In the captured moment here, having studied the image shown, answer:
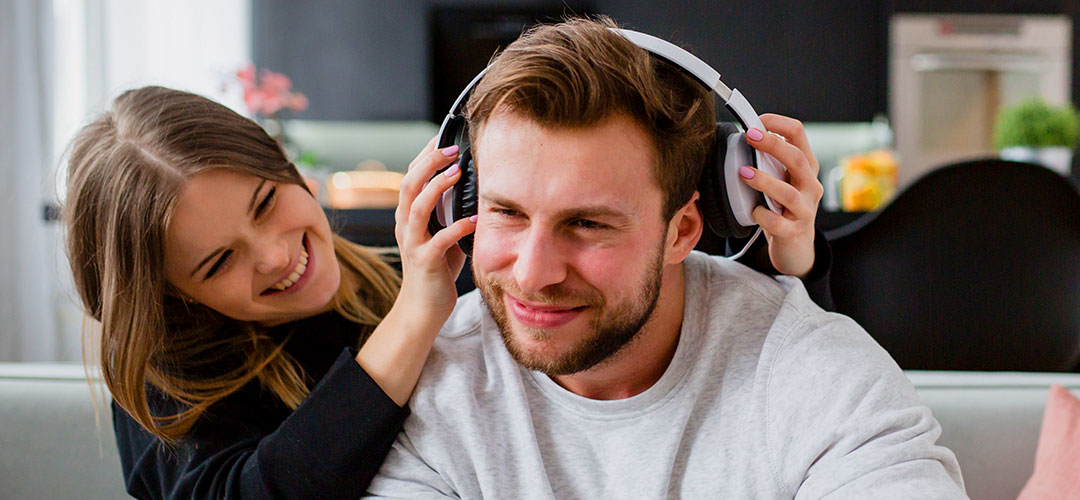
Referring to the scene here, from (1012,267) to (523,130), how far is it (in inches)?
47.3

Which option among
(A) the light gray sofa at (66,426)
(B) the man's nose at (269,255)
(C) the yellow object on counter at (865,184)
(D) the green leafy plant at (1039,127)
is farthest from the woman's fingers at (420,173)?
(D) the green leafy plant at (1039,127)

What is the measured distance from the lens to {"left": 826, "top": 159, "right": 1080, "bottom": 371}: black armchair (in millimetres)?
1640

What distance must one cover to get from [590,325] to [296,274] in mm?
492

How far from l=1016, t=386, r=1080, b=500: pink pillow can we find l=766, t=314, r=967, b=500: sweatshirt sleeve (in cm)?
29

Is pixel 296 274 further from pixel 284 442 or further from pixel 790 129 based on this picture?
pixel 790 129

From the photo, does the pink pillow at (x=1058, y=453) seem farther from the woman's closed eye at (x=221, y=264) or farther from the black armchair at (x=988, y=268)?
the woman's closed eye at (x=221, y=264)

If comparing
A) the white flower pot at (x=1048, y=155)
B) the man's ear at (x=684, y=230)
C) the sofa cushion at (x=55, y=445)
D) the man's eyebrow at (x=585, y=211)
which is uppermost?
the man's eyebrow at (x=585, y=211)

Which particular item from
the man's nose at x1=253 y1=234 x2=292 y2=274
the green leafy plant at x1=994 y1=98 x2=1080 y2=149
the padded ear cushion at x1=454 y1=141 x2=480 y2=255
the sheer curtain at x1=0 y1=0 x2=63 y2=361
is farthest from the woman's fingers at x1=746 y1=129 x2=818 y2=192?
the sheer curtain at x1=0 y1=0 x2=63 y2=361

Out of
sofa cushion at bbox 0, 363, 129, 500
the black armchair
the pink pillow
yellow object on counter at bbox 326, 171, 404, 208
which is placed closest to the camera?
the pink pillow

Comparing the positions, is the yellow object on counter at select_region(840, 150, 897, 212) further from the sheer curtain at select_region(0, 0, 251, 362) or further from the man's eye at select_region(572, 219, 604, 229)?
the sheer curtain at select_region(0, 0, 251, 362)

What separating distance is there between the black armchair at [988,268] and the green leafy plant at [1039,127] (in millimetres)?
1414

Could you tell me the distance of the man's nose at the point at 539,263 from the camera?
33.8 inches

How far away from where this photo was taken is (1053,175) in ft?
5.34

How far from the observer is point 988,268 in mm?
1647
